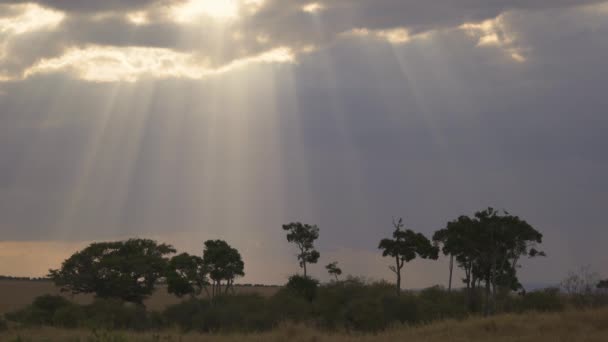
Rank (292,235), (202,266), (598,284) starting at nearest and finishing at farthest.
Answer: (598,284) → (202,266) → (292,235)

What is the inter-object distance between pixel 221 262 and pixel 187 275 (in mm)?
3310

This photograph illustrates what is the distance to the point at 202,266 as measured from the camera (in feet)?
220

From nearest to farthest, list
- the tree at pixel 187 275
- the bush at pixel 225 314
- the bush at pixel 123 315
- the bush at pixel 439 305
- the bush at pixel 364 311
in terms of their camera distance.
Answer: the bush at pixel 364 311
the bush at pixel 439 305
the bush at pixel 225 314
the bush at pixel 123 315
the tree at pixel 187 275

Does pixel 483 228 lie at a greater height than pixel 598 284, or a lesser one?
greater

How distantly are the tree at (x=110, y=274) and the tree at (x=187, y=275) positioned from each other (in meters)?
4.78

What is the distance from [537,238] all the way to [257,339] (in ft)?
122

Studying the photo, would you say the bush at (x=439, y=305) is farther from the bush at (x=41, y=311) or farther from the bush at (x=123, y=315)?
the bush at (x=41, y=311)

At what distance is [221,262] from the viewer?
67188 mm

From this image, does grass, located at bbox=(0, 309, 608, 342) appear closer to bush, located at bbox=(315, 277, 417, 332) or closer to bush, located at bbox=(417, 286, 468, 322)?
bush, located at bbox=(417, 286, 468, 322)

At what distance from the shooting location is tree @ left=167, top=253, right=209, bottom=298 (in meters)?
66.5

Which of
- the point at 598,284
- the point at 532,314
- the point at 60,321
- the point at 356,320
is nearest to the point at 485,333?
the point at 532,314

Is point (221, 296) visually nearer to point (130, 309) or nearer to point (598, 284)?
point (130, 309)

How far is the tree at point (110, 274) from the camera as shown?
7238 cm

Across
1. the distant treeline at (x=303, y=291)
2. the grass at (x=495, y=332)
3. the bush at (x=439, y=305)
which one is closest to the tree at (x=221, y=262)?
the distant treeline at (x=303, y=291)
